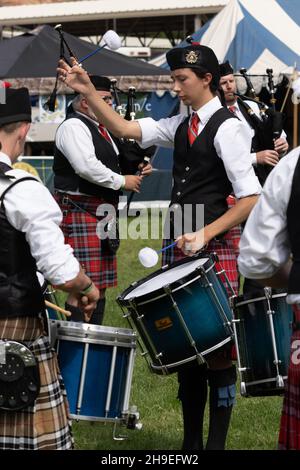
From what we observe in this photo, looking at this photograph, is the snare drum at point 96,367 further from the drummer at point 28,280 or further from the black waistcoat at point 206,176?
the black waistcoat at point 206,176

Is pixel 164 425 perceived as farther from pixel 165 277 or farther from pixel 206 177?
pixel 206 177

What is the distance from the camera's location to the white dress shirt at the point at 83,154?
5230mm

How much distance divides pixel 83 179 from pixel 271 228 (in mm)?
2928

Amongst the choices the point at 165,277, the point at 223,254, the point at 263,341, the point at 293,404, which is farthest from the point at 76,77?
the point at 293,404

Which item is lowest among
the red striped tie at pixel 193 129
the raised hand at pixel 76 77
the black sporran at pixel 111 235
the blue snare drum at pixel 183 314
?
the blue snare drum at pixel 183 314

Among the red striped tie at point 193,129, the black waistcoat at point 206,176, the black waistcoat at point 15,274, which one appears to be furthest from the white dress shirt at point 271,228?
the red striped tie at point 193,129

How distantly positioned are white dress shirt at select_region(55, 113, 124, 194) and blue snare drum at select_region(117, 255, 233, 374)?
5.66ft

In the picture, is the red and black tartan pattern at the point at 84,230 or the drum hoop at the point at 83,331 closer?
the drum hoop at the point at 83,331

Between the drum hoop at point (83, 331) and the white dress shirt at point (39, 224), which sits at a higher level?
the white dress shirt at point (39, 224)

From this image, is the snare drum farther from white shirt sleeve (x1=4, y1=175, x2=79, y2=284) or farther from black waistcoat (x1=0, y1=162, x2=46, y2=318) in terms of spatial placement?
white shirt sleeve (x1=4, y1=175, x2=79, y2=284)

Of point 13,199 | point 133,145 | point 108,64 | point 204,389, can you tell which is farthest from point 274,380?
point 108,64

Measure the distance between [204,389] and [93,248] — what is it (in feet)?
5.48

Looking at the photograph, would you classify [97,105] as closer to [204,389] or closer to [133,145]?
[204,389]

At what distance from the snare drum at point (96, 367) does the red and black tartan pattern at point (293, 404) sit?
89cm
